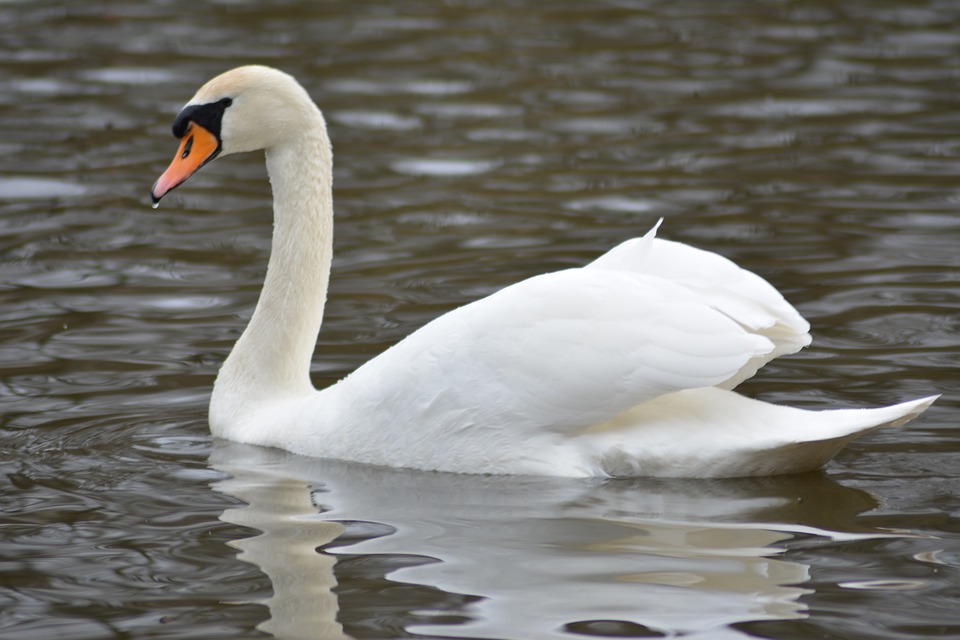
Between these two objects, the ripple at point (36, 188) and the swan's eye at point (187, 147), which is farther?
the ripple at point (36, 188)

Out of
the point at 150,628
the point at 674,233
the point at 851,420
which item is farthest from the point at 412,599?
the point at 674,233

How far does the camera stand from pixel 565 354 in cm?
625

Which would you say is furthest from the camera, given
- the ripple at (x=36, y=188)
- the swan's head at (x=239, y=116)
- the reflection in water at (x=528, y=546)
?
the ripple at (x=36, y=188)

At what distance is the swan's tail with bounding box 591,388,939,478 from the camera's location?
242 inches

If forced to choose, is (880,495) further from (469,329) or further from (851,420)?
(469,329)

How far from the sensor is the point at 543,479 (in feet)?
21.0

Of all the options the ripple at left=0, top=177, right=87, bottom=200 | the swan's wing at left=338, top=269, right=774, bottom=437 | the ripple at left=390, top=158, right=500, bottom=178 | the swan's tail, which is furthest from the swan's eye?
the ripple at left=390, top=158, right=500, bottom=178

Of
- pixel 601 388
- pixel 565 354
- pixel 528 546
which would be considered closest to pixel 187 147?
pixel 565 354

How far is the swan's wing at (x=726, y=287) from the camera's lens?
6.41 metres

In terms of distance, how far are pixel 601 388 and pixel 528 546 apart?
68 cm

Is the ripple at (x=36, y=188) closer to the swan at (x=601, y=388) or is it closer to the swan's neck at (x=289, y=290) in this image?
the swan's neck at (x=289, y=290)

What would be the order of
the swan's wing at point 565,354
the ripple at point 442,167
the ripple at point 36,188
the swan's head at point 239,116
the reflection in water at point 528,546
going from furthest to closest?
the ripple at point 442,167 < the ripple at point 36,188 < the swan's head at point 239,116 < the swan's wing at point 565,354 < the reflection in water at point 528,546

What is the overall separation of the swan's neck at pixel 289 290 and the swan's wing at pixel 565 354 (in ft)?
3.13

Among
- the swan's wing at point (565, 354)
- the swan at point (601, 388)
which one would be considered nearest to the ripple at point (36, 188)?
the swan at point (601, 388)
